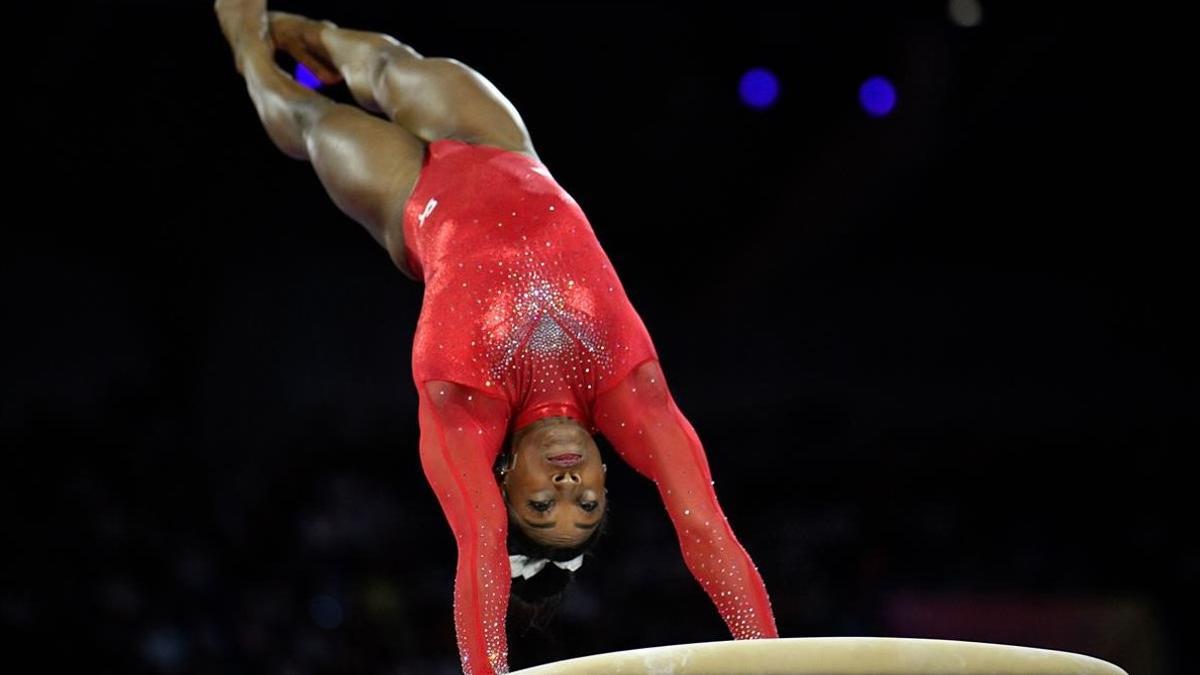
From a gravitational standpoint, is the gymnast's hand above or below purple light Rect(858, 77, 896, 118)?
below

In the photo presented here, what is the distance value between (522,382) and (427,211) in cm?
58

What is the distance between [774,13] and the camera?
17.5 feet

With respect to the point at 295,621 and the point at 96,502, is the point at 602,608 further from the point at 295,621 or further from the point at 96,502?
the point at 96,502

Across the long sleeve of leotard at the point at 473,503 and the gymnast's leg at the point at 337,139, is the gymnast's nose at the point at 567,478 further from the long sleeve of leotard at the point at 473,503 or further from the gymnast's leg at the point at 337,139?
the gymnast's leg at the point at 337,139

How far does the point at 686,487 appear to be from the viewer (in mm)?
3000

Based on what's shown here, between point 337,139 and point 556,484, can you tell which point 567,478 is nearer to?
point 556,484

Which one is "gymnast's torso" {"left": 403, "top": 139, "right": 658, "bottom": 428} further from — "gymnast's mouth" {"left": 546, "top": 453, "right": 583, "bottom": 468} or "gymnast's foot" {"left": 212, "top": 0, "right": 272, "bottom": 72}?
"gymnast's foot" {"left": 212, "top": 0, "right": 272, "bottom": 72}

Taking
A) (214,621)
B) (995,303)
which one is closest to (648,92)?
(995,303)

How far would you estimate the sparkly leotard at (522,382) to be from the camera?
9.25 feet

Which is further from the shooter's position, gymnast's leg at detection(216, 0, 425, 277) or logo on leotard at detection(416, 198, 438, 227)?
gymnast's leg at detection(216, 0, 425, 277)

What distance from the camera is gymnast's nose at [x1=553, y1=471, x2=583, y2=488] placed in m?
2.90

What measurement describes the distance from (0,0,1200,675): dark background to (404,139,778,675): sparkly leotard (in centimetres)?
228

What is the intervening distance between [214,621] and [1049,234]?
4.40 metres

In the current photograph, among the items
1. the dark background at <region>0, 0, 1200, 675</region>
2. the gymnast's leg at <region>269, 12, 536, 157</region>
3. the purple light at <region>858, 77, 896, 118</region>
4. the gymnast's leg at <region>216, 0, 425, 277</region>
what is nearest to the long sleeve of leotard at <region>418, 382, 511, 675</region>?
the gymnast's leg at <region>216, 0, 425, 277</region>
